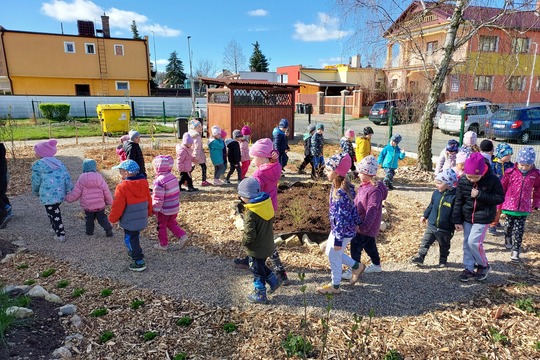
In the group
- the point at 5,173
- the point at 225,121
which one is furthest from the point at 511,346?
the point at 225,121

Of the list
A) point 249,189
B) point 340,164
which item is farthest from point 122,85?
point 340,164

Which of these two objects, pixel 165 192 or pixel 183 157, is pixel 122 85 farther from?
pixel 165 192

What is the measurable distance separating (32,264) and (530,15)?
1101 centimetres

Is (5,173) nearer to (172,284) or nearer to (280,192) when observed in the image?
(172,284)

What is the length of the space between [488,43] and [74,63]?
34548 mm

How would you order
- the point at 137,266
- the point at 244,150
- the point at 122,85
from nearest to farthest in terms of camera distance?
the point at 137,266 → the point at 244,150 → the point at 122,85

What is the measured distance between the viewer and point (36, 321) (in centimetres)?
335

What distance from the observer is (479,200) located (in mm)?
4199

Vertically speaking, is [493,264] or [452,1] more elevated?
[452,1]

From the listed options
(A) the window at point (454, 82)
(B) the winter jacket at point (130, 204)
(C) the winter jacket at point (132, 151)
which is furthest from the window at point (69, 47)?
(B) the winter jacket at point (130, 204)

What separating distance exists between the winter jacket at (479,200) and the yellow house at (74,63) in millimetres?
35779

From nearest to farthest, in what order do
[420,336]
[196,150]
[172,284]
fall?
[420,336], [172,284], [196,150]

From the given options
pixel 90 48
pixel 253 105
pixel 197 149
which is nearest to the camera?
pixel 197 149

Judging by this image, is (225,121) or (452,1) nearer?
(452,1)
